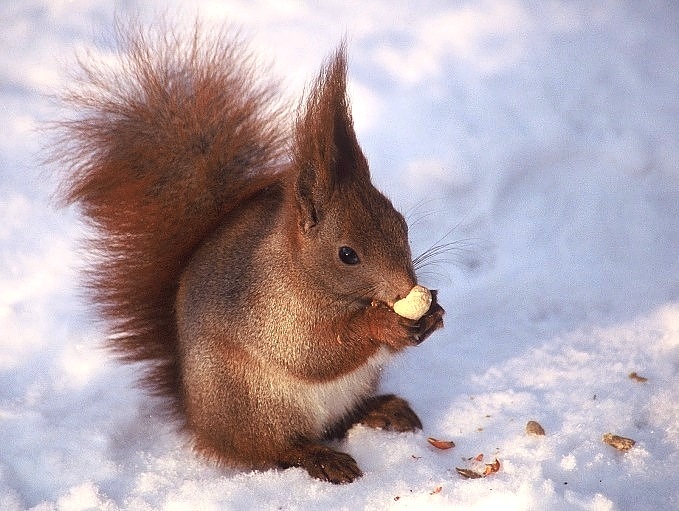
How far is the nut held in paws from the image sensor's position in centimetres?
209

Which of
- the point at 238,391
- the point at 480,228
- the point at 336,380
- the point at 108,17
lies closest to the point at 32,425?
the point at 238,391

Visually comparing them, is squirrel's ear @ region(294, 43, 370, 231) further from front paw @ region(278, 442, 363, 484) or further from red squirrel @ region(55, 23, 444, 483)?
front paw @ region(278, 442, 363, 484)

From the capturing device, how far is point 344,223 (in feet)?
6.88

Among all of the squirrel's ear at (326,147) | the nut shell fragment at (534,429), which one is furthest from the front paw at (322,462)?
the squirrel's ear at (326,147)

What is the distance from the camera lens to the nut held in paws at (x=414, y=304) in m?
2.09

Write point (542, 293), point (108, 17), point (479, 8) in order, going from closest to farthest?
point (542, 293), point (108, 17), point (479, 8)

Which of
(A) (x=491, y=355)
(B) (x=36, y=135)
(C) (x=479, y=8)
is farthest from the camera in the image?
(C) (x=479, y=8)

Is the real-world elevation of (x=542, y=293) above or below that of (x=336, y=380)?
above

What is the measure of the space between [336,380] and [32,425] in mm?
848

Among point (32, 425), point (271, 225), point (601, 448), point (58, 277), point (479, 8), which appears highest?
point (479, 8)

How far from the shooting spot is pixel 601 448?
7.37 ft

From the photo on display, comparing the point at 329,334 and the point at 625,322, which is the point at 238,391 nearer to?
the point at 329,334

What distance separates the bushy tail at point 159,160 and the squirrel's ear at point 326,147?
275mm

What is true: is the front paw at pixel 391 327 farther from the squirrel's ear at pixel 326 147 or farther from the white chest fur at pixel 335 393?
the squirrel's ear at pixel 326 147
